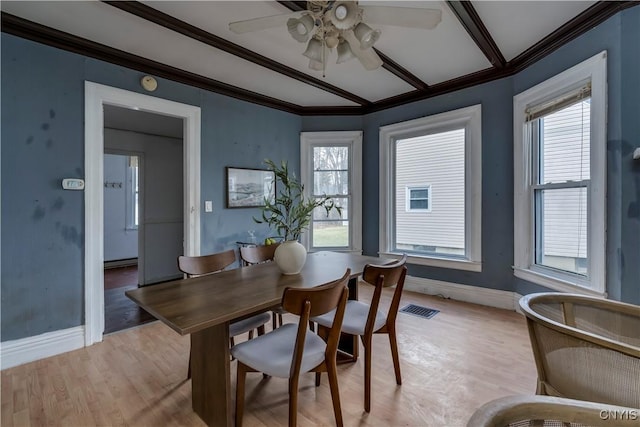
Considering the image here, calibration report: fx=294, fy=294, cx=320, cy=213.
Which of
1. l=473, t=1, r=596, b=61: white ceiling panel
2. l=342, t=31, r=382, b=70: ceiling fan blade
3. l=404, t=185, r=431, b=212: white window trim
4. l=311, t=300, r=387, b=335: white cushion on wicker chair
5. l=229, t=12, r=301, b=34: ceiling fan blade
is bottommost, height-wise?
l=311, t=300, r=387, b=335: white cushion on wicker chair

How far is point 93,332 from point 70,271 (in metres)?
0.56

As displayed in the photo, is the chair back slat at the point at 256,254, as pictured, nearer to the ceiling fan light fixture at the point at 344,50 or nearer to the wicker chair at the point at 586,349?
the ceiling fan light fixture at the point at 344,50

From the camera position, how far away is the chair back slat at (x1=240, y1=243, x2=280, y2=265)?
98.7 inches

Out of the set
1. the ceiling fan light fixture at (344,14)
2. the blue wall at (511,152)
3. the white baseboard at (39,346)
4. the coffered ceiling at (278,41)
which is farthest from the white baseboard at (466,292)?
the white baseboard at (39,346)

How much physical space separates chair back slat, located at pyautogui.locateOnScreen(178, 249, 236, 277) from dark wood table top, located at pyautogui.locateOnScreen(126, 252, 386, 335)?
26cm

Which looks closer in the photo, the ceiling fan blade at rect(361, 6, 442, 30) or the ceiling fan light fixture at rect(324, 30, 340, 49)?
the ceiling fan blade at rect(361, 6, 442, 30)

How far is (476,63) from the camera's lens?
3070mm

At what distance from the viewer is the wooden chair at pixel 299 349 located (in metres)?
1.24

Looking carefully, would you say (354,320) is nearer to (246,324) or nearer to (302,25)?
(246,324)

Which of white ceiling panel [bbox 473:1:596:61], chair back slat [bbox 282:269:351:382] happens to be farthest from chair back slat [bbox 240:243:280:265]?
white ceiling panel [bbox 473:1:596:61]

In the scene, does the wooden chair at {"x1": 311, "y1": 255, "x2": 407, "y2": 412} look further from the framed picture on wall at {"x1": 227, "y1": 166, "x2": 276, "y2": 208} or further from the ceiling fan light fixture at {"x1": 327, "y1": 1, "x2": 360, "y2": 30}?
the framed picture on wall at {"x1": 227, "y1": 166, "x2": 276, "y2": 208}

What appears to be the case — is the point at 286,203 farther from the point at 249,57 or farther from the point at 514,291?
the point at 514,291

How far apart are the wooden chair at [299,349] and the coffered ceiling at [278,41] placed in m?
1.99

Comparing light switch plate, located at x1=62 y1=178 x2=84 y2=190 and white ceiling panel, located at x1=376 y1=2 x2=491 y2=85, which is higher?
white ceiling panel, located at x1=376 y1=2 x2=491 y2=85
